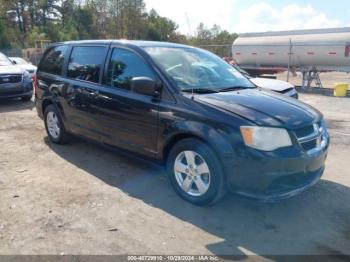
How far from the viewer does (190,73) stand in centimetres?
441

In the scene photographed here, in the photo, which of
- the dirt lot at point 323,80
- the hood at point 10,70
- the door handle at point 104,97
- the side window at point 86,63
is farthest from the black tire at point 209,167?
the dirt lot at point 323,80

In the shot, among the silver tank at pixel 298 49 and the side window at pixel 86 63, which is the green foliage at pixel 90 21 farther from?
the side window at pixel 86 63

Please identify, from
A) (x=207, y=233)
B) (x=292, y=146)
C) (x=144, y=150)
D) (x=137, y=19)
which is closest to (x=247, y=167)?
(x=292, y=146)

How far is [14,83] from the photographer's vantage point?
10.2 m

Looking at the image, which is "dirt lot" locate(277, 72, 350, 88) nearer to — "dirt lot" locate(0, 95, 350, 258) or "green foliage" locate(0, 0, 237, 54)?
"dirt lot" locate(0, 95, 350, 258)

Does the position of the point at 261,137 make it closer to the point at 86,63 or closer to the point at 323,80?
the point at 86,63

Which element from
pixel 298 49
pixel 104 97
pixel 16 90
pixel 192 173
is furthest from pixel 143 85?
pixel 298 49

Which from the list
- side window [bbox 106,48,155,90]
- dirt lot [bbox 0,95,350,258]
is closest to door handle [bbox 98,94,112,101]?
side window [bbox 106,48,155,90]

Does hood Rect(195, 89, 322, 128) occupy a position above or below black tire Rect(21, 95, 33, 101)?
above

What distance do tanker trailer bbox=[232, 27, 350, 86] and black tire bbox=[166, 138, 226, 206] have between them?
13.0 meters

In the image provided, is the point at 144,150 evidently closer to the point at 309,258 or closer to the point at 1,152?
the point at 309,258

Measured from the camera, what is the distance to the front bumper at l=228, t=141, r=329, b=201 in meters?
3.39

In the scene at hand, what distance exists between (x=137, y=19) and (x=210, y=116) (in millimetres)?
55124

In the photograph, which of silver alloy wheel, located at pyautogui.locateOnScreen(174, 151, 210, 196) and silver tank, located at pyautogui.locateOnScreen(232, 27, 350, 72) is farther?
silver tank, located at pyautogui.locateOnScreen(232, 27, 350, 72)
